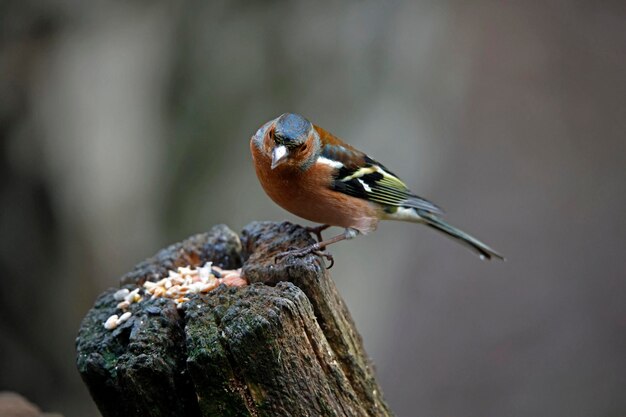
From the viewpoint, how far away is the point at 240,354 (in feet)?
9.32

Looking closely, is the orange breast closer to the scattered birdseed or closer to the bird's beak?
the bird's beak

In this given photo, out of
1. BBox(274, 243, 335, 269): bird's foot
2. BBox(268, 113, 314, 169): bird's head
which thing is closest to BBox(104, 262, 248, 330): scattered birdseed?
BBox(274, 243, 335, 269): bird's foot

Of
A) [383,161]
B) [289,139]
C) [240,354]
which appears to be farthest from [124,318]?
[383,161]

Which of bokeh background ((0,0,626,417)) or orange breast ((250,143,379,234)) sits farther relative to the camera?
bokeh background ((0,0,626,417))

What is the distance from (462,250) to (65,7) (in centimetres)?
783

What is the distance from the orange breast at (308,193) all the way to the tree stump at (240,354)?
3.08 ft

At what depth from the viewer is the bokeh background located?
7.60 meters

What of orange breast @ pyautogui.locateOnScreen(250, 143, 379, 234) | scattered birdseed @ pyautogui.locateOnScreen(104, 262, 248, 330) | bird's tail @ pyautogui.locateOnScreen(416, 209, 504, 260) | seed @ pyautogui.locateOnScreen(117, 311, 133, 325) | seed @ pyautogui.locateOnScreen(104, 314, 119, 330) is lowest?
seed @ pyautogui.locateOnScreen(104, 314, 119, 330)

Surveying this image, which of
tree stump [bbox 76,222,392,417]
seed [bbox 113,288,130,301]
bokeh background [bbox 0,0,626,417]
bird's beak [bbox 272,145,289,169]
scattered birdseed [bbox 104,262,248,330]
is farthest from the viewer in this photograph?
bokeh background [bbox 0,0,626,417]

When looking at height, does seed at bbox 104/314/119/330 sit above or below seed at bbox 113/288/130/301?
below

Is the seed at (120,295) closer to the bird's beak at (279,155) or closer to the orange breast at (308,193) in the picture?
the bird's beak at (279,155)

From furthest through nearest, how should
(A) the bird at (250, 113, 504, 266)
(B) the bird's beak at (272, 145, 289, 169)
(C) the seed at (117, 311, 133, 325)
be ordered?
(A) the bird at (250, 113, 504, 266), (B) the bird's beak at (272, 145, 289, 169), (C) the seed at (117, 311, 133, 325)

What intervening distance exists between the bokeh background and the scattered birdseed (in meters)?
4.34

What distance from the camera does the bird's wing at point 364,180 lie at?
453cm
